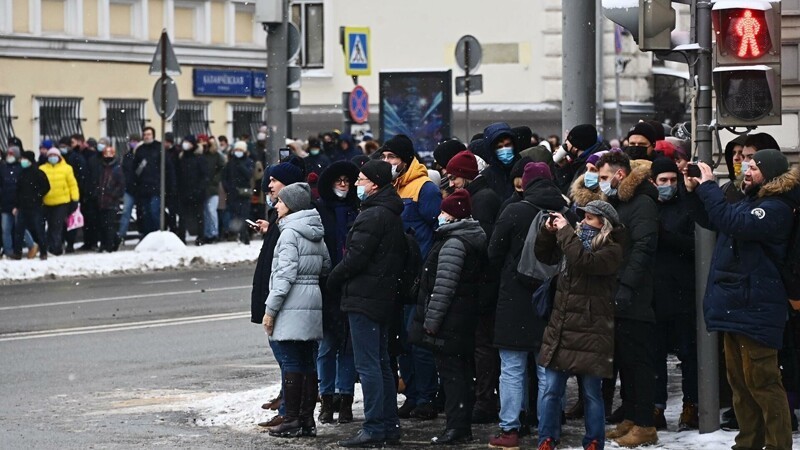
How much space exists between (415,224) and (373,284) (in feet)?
4.83

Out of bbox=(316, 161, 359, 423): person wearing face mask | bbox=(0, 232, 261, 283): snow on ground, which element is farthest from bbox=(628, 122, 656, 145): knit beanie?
bbox=(0, 232, 261, 283): snow on ground

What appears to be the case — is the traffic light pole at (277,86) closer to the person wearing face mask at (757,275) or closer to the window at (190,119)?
the window at (190,119)

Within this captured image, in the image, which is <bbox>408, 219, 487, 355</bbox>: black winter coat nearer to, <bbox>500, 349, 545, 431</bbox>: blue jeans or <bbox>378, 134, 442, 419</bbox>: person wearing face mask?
<bbox>500, 349, 545, 431</bbox>: blue jeans

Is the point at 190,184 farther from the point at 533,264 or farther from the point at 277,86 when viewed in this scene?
the point at 533,264

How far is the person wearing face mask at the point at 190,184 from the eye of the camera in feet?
94.9

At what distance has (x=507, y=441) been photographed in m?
10.4

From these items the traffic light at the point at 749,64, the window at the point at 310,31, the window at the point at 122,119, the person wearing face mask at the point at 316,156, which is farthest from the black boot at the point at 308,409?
the window at the point at 122,119

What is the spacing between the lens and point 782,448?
9.82 m

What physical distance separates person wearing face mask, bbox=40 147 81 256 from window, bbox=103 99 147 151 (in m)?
9.47

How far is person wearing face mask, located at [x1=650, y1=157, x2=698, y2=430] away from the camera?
10.8m

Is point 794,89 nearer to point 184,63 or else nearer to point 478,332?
point 478,332

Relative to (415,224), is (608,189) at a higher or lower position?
higher

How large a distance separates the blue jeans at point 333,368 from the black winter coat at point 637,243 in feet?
7.09

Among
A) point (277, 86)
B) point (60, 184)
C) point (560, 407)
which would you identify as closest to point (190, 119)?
point (60, 184)
